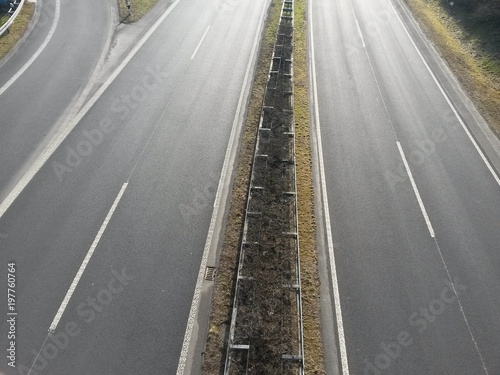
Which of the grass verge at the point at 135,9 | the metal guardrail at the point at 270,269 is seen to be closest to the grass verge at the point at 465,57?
the metal guardrail at the point at 270,269

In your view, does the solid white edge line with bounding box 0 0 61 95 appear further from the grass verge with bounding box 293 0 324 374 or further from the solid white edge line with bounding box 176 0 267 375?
the grass verge with bounding box 293 0 324 374

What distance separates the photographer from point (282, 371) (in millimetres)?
9484

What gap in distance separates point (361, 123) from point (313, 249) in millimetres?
8599

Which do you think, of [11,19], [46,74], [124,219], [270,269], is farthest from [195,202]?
[11,19]

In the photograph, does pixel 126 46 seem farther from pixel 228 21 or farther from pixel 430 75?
pixel 430 75

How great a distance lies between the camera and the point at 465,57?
78.9 feet

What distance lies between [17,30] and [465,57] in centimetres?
2966

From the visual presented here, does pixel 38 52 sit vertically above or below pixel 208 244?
above

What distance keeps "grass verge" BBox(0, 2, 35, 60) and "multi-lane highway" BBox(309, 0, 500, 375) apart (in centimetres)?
1840

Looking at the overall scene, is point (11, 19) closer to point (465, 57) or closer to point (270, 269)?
point (270, 269)

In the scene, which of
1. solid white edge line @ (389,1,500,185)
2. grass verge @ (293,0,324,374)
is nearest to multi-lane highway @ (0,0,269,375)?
grass verge @ (293,0,324,374)

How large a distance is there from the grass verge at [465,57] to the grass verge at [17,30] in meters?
27.5

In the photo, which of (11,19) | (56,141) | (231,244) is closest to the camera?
(231,244)

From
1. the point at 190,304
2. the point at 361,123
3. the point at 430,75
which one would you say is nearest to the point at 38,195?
the point at 190,304
